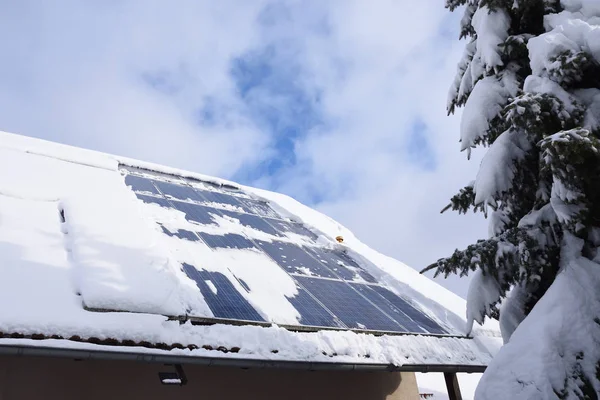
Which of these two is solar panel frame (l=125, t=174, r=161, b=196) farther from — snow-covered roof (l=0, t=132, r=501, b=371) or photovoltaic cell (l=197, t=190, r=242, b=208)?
photovoltaic cell (l=197, t=190, r=242, b=208)

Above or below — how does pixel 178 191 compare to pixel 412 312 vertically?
above

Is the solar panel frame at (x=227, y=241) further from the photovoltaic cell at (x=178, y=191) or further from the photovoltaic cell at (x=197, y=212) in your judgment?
the photovoltaic cell at (x=178, y=191)

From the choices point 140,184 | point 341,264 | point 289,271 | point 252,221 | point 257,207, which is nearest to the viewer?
point 289,271

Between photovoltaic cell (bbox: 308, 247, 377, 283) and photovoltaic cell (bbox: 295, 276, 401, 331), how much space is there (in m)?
0.63

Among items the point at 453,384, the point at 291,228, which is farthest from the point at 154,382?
the point at 291,228

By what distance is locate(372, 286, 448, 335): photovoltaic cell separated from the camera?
21.9 feet

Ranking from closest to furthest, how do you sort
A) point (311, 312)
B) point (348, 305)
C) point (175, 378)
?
point (175, 378), point (311, 312), point (348, 305)

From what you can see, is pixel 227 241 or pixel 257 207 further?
pixel 257 207

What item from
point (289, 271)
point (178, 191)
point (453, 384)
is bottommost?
point (453, 384)

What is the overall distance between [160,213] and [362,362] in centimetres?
395

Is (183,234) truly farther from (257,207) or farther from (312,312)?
(257,207)

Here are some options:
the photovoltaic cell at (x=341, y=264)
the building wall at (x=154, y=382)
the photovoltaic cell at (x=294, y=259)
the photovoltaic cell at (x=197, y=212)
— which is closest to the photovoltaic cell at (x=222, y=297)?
the building wall at (x=154, y=382)

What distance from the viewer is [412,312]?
7164 millimetres

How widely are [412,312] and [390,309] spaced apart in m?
0.48
